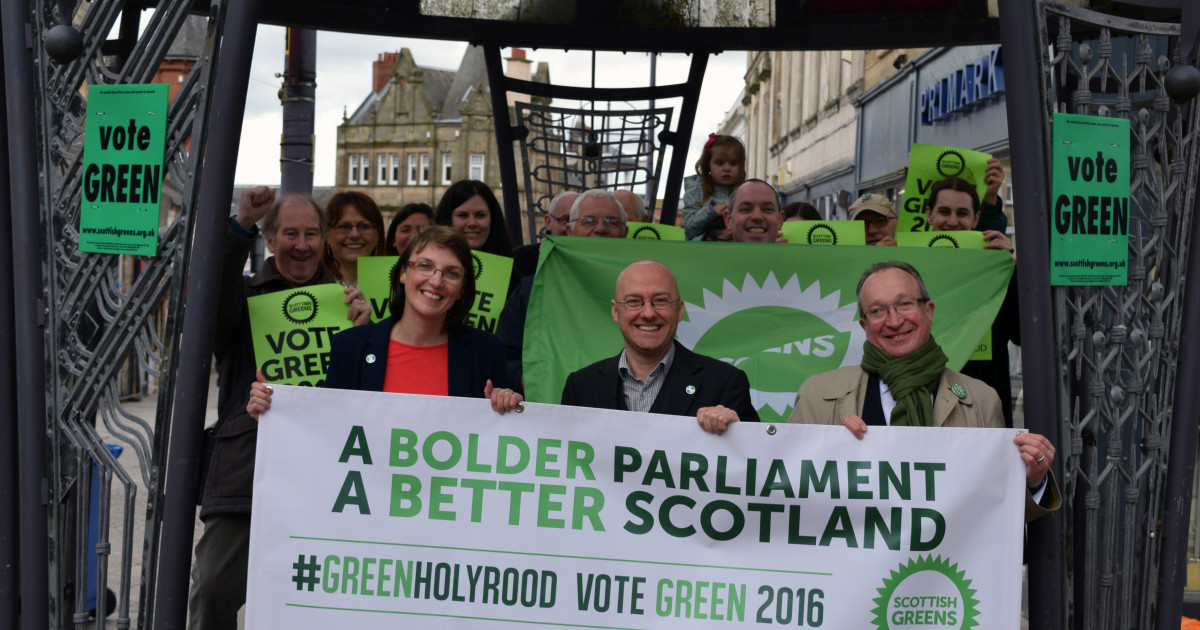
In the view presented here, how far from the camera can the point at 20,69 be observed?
13.5 ft

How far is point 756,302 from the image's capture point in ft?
18.0

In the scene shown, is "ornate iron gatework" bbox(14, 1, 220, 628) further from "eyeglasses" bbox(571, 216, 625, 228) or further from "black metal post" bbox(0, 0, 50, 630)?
"eyeglasses" bbox(571, 216, 625, 228)

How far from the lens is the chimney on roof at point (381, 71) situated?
94.2m

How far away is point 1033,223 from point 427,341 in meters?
2.02

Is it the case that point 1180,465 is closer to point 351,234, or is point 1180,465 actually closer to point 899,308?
point 899,308

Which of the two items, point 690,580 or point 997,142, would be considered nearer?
point 690,580

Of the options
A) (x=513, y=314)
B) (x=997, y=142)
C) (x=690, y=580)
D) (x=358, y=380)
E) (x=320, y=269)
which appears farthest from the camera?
(x=997, y=142)

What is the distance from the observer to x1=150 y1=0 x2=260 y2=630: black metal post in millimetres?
3838

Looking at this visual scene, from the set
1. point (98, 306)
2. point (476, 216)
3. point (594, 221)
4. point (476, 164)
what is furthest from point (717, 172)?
point (476, 164)

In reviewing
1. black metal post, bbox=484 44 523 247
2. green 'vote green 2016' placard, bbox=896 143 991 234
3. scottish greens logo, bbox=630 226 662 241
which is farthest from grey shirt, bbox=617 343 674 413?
black metal post, bbox=484 44 523 247

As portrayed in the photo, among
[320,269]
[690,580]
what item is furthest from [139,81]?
[690,580]

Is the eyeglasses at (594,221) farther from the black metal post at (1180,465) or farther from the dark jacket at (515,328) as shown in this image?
the black metal post at (1180,465)

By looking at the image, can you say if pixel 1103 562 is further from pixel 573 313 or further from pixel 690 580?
pixel 573 313

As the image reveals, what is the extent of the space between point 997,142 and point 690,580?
1326 centimetres
